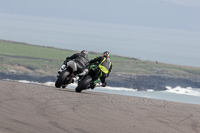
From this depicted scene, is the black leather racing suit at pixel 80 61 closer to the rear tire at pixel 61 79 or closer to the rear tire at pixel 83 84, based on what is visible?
the rear tire at pixel 61 79

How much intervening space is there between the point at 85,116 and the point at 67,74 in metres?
8.87

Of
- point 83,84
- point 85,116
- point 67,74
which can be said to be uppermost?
point 67,74

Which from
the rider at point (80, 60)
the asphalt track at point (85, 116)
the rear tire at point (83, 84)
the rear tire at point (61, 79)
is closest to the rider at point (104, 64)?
the rear tire at point (83, 84)

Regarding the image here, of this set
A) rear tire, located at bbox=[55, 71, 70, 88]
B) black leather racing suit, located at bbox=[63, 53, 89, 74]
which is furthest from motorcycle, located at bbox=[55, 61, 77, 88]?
black leather racing suit, located at bbox=[63, 53, 89, 74]

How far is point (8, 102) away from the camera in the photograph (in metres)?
11.8

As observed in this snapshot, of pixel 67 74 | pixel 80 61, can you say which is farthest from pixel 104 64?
pixel 67 74

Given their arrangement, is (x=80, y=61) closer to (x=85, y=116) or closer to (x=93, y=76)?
(x=93, y=76)

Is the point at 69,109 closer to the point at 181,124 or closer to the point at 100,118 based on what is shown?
the point at 100,118

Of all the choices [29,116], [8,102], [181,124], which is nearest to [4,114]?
[29,116]

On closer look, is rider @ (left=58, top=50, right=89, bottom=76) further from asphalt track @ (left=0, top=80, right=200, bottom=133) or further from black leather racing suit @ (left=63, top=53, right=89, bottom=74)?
asphalt track @ (left=0, top=80, right=200, bottom=133)

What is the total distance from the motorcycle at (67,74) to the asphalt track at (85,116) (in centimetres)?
437

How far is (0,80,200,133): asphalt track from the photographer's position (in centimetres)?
914

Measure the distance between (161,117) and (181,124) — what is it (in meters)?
1.01

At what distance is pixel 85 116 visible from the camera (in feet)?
35.9
